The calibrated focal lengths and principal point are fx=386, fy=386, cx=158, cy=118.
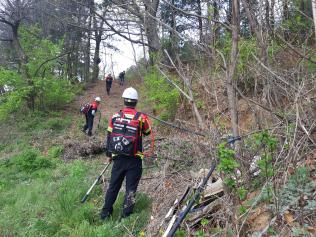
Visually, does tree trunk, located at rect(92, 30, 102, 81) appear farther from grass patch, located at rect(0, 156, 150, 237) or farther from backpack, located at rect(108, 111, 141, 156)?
backpack, located at rect(108, 111, 141, 156)

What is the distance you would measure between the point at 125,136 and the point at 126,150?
213mm

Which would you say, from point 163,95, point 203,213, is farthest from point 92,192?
point 163,95

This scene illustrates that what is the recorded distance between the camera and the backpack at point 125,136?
5.78 m

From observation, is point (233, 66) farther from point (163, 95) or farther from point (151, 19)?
point (163, 95)

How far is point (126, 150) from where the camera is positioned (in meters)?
5.78

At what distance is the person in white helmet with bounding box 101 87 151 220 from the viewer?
19.0ft

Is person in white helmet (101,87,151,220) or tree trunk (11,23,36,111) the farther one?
tree trunk (11,23,36,111)

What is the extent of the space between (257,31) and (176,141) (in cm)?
398

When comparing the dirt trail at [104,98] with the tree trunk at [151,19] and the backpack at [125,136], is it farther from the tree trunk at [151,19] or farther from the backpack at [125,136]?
the backpack at [125,136]

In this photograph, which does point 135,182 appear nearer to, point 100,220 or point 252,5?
point 100,220

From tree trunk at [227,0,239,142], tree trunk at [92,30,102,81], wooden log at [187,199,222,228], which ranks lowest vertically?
wooden log at [187,199,222,228]

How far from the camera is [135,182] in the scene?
598cm

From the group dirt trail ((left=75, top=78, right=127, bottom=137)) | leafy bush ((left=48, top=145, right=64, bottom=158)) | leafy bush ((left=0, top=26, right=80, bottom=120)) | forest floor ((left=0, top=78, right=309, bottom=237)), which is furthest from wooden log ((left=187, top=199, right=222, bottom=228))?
leafy bush ((left=0, top=26, right=80, bottom=120))

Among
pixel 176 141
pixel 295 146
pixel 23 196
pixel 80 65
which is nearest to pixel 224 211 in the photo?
pixel 295 146
